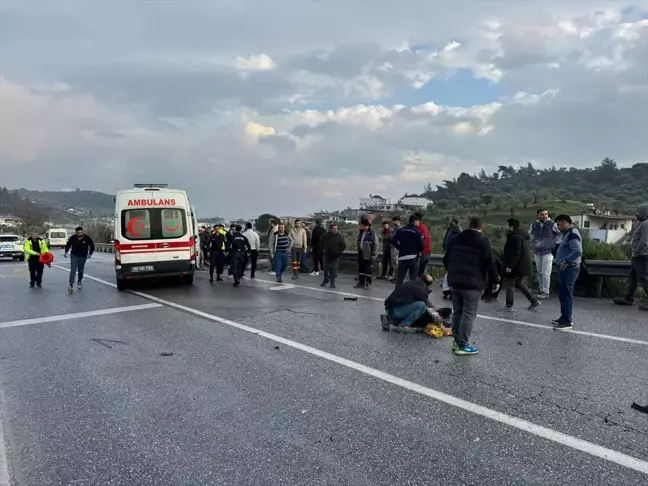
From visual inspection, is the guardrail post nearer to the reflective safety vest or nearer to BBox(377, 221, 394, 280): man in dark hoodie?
BBox(377, 221, 394, 280): man in dark hoodie

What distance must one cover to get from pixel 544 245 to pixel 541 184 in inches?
4126

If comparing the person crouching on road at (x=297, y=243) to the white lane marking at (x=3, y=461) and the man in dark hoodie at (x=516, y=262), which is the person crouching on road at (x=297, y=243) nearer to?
the man in dark hoodie at (x=516, y=262)

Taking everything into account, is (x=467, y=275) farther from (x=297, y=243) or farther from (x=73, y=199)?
(x=73, y=199)

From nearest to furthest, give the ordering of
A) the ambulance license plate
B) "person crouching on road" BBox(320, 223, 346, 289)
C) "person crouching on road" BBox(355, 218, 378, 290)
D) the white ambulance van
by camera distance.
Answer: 1. the ambulance license plate
2. "person crouching on road" BBox(355, 218, 378, 290)
3. "person crouching on road" BBox(320, 223, 346, 289)
4. the white ambulance van

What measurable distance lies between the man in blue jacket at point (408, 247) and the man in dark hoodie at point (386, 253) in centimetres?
404

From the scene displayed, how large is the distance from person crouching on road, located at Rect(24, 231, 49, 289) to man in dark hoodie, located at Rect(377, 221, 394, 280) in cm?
1003

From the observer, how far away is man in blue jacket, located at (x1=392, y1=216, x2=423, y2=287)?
980 centimetres

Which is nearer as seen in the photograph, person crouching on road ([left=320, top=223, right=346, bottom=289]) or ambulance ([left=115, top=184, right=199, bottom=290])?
ambulance ([left=115, top=184, right=199, bottom=290])

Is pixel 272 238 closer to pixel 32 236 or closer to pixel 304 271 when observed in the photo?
pixel 304 271

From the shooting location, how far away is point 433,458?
11.5 feet

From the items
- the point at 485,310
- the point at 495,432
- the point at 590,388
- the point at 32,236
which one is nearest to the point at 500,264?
the point at 485,310

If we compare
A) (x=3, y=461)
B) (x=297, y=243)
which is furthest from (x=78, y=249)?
(x=3, y=461)

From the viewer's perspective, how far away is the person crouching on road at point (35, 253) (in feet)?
45.8

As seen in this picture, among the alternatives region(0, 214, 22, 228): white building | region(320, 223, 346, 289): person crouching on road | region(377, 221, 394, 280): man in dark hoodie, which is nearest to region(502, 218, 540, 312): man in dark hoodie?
region(320, 223, 346, 289): person crouching on road
